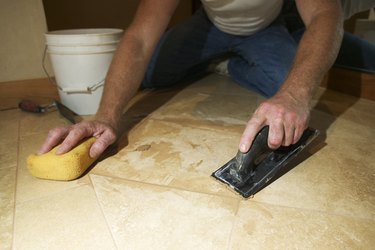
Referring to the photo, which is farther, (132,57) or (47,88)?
(47,88)

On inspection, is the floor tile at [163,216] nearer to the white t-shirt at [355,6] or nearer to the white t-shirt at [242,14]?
the white t-shirt at [242,14]

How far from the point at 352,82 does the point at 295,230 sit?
1.07 m

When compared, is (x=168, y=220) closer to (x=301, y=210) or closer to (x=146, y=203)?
(x=146, y=203)

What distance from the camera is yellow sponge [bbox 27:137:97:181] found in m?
0.67

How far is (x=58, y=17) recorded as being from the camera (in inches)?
70.1

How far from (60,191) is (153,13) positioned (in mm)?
653

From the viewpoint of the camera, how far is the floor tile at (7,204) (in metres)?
0.55

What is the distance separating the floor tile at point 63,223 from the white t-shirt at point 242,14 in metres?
0.88

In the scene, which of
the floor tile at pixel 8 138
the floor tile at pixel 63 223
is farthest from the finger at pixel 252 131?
the floor tile at pixel 8 138

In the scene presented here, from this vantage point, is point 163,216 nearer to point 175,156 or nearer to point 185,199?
point 185,199

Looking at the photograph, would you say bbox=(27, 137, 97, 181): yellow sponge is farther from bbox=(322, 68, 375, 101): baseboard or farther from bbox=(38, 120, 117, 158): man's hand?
bbox=(322, 68, 375, 101): baseboard

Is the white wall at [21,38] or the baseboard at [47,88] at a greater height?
→ the white wall at [21,38]

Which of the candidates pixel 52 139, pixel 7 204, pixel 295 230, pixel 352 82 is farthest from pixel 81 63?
pixel 352 82

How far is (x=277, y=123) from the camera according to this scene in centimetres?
→ 61
